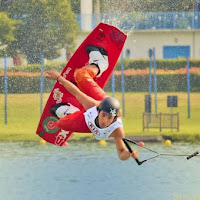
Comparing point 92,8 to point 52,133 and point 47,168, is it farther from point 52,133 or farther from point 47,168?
point 52,133

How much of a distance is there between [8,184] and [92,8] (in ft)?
77.6

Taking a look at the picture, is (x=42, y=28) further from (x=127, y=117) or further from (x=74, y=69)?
(x=74, y=69)

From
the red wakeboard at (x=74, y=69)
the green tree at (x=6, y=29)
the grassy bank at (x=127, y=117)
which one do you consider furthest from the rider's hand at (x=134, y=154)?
the green tree at (x=6, y=29)

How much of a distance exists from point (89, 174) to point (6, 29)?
17.2m

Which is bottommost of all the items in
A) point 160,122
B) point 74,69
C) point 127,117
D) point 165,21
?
point 127,117

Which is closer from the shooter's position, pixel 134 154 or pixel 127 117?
pixel 134 154

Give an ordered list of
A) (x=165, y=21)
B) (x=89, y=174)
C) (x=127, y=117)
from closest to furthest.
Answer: (x=89, y=174)
(x=127, y=117)
(x=165, y=21)

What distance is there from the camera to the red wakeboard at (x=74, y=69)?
14539mm

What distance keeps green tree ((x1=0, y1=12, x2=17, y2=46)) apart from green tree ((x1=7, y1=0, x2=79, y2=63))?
0.57 metres

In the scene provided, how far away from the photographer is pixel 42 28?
127ft

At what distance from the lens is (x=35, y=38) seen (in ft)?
127

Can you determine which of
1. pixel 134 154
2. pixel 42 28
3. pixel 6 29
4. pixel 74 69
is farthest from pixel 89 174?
pixel 42 28

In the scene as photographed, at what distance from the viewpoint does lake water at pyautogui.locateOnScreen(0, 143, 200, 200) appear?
19359mm

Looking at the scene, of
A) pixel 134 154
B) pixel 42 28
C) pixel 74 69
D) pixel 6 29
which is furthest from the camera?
pixel 42 28
